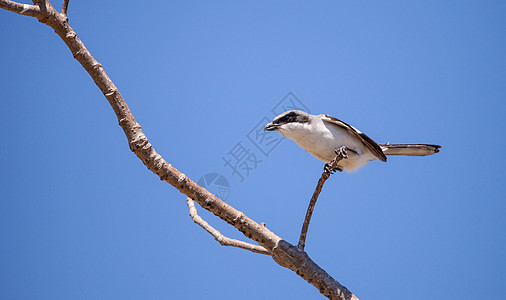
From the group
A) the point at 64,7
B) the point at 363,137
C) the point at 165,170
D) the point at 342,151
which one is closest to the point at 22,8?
the point at 64,7

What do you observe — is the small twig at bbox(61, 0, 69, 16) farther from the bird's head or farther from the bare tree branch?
the bird's head

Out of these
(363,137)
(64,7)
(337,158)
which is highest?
(363,137)

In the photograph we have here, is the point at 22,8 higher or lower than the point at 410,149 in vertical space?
lower

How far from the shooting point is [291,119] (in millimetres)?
4352

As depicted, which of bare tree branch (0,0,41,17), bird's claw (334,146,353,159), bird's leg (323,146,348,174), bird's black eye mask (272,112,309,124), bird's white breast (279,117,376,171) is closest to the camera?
bare tree branch (0,0,41,17)

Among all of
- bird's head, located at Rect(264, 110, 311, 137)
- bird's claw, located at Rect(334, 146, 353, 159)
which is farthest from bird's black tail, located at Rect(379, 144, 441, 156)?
bird's head, located at Rect(264, 110, 311, 137)

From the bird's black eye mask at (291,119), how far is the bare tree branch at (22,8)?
2582 millimetres

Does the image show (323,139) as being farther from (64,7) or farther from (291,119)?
(64,7)

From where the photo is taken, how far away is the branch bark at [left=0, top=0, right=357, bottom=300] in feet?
8.75

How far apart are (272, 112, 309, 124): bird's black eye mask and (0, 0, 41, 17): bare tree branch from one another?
2582mm

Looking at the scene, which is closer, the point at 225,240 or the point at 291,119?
the point at 225,240

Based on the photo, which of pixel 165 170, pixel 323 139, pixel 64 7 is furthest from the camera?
pixel 323 139

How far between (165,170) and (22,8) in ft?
4.93

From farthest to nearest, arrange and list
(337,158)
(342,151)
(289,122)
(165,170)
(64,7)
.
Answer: (289,122)
(342,151)
(337,158)
(165,170)
(64,7)
